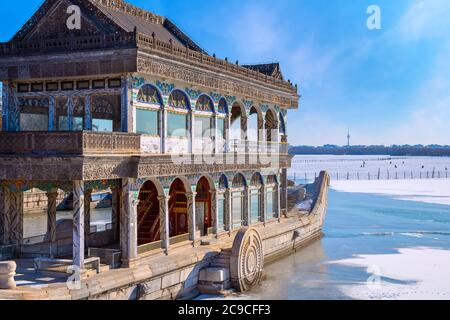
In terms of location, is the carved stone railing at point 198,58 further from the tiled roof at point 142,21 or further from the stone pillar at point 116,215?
the stone pillar at point 116,215

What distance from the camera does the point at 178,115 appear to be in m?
17.3

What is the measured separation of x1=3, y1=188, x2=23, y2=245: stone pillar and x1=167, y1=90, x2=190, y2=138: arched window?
490cm

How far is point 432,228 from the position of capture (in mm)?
31469

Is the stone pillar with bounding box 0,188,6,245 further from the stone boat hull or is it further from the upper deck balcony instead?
the stone boat hull

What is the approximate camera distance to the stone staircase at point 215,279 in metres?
16.5

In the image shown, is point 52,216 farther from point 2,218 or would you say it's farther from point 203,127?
point 203,127

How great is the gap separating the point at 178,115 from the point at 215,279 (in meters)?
5.29

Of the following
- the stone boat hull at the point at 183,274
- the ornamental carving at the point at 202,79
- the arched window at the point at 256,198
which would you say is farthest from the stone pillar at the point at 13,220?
the arched window at the point at 256,198

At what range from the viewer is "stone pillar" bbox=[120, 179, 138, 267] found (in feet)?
47.5
